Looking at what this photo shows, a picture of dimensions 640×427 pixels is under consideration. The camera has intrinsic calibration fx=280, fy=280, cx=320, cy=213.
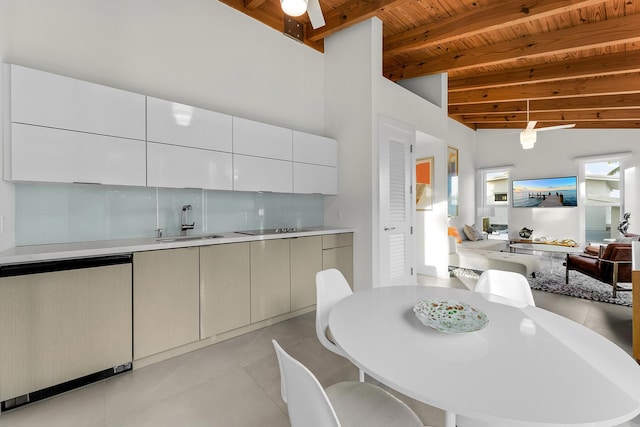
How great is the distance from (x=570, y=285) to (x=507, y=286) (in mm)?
3409

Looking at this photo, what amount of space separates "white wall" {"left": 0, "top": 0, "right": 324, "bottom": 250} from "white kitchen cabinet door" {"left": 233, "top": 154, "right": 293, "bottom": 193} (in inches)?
25.0

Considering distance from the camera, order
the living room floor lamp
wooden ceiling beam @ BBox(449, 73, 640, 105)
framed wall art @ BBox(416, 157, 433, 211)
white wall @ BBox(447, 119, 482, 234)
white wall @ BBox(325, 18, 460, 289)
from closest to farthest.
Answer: white wall @ BBox(325, 18, 460, 289), wooden ceiling beam @ BBox(449, 73, 640, 105), framed wall art @ BBox(416, 157, 433, 211), white wall @ BBox(447, 119, 482, 234), the living room floor lamp

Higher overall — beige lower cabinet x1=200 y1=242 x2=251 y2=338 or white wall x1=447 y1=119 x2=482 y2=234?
white wall x1=447 y1=119 x2=482 y2=234

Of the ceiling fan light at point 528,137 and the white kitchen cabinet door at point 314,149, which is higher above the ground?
the ceiling fan light at point 528,137

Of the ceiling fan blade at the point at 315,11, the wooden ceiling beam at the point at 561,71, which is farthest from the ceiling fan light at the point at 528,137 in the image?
the ceiling fan blade at the point at 315,11

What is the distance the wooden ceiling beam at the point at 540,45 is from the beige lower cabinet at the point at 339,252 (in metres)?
2.87

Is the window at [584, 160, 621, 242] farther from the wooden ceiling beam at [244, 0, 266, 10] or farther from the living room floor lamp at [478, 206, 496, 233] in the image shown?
the wooden ceiling beam at [244, 0, 266, 10]

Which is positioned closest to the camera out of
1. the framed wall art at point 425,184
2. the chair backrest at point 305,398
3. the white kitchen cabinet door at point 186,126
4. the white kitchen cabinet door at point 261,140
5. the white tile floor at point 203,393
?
the chair backrest at point 305,398

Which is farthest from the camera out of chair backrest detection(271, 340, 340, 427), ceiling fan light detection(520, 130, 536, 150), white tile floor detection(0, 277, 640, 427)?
ceiling fan light detection(520, 130, 536, 150)

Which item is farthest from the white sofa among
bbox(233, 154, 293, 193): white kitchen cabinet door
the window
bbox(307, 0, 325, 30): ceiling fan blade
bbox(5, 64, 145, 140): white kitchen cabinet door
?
bbox(5, 64, 145, 140): white kitchen cabinet door

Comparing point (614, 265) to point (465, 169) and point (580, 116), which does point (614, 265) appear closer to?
point (580, 116)

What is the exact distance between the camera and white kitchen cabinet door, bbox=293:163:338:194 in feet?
10.9

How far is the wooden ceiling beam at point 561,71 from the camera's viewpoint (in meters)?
3.49

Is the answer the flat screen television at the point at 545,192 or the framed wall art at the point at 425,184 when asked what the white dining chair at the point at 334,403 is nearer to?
the framed wall art at the point at 425,184
